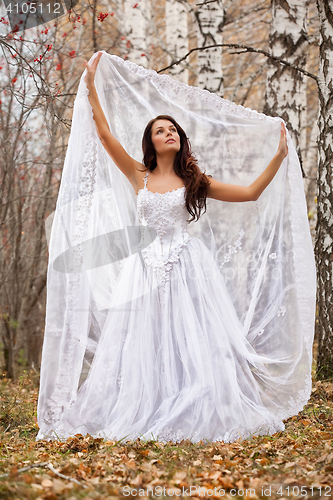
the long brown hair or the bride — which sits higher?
the long brown hair

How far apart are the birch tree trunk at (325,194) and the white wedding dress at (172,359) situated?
94 centimetres

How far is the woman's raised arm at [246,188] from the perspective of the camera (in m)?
4.10

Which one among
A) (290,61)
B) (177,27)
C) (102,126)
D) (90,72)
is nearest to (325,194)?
(290,61)

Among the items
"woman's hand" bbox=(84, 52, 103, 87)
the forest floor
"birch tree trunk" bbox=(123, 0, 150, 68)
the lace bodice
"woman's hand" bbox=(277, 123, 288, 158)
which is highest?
"birch tree trunk" bbox=(123, 0, 150, 68)

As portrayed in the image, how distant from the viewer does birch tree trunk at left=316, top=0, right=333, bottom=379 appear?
4488mm

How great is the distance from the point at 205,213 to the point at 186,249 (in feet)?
1.76

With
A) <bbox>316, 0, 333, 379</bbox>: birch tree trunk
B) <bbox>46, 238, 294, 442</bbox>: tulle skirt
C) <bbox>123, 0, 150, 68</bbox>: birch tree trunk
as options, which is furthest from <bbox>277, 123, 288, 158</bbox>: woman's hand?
<bbox>123, 0, 150, 68</bbox>: birch tree trunk

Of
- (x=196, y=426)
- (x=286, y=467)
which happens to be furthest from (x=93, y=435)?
(x=286, y=467)

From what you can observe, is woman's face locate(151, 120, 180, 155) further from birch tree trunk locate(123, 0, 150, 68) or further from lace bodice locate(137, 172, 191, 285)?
birch tree trunk locate(123, 0, 150, 68)

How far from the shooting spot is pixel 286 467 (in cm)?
275

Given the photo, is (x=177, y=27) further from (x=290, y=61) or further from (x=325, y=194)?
(x=325, y=194)

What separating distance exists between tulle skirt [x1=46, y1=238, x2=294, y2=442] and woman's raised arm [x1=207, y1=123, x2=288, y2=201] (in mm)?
489

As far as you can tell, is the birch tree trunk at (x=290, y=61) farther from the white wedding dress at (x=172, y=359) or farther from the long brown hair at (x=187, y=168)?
the white wedding dress at (x=172, y=359)

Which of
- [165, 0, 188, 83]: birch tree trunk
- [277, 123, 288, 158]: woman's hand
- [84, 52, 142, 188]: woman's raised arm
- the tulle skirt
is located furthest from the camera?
[165, 0, 188, 83]: birch tree trunk
